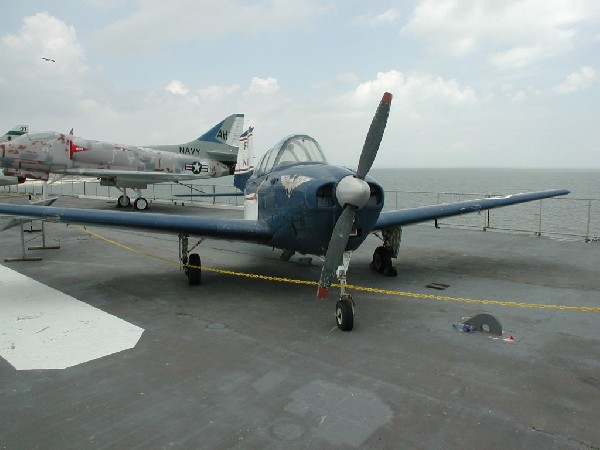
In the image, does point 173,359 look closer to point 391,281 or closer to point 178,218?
point 178,218

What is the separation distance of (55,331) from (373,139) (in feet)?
16.2

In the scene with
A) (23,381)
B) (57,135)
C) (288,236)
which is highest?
(57,135)

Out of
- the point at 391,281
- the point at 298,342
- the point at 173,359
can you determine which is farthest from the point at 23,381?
the point at 391,281

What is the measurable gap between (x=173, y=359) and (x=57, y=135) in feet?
Answer: 73.2

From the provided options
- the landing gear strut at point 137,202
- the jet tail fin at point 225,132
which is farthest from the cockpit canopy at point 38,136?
the jet tail fin at point 225,132

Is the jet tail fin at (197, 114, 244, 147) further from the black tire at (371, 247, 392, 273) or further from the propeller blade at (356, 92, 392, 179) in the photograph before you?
the propeller blade at (356, 92, 392, 179)

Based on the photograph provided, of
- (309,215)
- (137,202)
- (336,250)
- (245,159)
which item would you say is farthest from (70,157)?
(336,250)

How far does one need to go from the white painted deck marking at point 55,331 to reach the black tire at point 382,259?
5061mm

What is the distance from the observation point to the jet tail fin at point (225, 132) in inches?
1125

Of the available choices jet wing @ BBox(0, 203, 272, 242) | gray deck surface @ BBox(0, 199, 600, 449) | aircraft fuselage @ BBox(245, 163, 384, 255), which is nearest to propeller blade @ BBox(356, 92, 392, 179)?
aircraft fuselage @ BBox(245, 163, 384, 255)

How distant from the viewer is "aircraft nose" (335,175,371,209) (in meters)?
5.58

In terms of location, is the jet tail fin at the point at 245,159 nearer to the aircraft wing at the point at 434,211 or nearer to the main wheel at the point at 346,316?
the aircraft wing at the point at 434,211

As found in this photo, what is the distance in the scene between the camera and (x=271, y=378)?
4.42 metres

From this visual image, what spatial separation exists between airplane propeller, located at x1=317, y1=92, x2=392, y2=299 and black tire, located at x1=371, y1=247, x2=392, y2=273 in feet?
→ 11.5
